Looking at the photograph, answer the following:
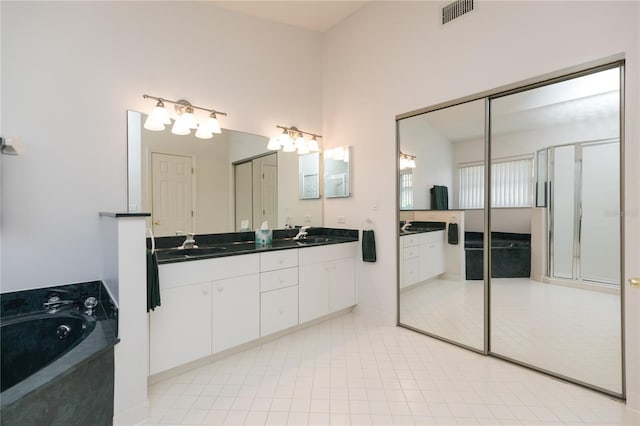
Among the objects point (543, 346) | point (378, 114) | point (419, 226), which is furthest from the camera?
point (378, 114)

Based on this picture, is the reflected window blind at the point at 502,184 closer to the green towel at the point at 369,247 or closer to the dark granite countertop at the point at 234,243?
the green towel at the point at 369,247

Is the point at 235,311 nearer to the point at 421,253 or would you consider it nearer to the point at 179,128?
the point at 179,128

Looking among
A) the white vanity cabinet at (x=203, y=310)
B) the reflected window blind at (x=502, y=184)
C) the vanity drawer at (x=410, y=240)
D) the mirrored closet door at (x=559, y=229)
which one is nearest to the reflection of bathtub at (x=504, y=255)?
the mirrored closet door at (x=559, y=229)

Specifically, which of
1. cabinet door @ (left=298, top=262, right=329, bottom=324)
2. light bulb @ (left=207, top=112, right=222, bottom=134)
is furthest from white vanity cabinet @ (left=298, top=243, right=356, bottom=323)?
light bulb @ (left=207, top=112, right=222, bottom=134)

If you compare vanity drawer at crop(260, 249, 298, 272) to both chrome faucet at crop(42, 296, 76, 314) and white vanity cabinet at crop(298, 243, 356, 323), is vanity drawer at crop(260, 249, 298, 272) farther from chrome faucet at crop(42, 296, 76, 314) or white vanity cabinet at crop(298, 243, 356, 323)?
chrome faucet at crop(42, 296, 76, 314)

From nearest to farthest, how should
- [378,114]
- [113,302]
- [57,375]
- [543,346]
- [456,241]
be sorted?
[57,375], [113,302], [543,346], [456,241], [378,114]

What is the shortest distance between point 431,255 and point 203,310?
2067 millimetres

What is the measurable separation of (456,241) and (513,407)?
125cm

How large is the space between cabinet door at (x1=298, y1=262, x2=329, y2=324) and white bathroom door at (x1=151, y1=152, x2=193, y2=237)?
1142mm

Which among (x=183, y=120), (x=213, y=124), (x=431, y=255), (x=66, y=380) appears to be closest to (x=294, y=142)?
(x=213, y=124)

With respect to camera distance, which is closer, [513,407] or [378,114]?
[513,407]

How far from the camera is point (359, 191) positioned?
10.8 ft

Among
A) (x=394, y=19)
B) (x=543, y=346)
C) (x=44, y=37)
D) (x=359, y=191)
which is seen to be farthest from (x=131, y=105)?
(x=543, y=346)

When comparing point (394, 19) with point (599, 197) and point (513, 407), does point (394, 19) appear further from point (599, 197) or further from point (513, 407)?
point (513, 407)
